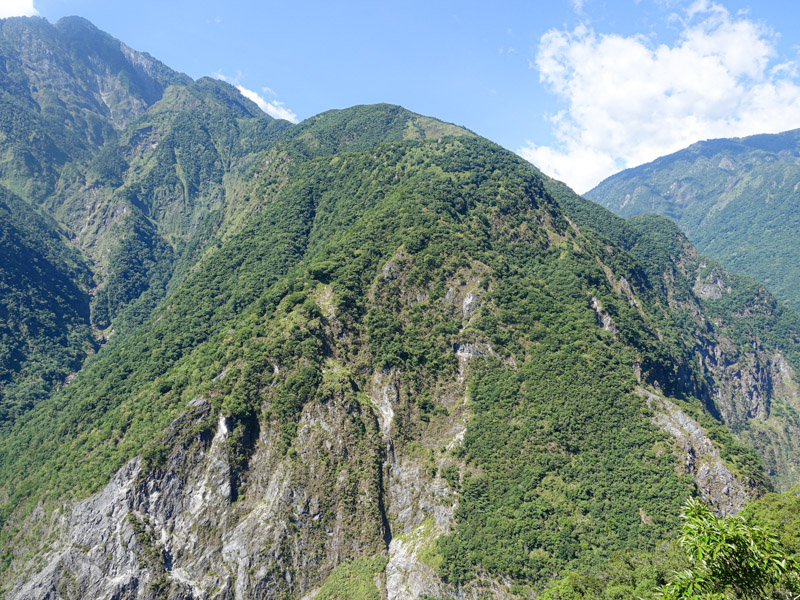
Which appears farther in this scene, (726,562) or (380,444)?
(380,444)

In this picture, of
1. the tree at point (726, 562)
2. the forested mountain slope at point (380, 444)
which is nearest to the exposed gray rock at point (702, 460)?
the forested mountain slope at point (380, 444)

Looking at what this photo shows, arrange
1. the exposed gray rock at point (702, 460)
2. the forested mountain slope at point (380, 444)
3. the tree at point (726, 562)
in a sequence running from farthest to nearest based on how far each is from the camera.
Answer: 1. the forested mountain slope at point (380, 444)
2. the exposed gray rock at point (702, 460)
3. the tree at point (726, 562)

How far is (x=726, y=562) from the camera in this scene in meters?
23.3

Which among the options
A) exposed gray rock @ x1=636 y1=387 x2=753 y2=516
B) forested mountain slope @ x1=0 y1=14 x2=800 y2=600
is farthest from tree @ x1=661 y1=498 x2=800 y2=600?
exposed gray rock @ x1=636 y1=387 x2=753 y2=516

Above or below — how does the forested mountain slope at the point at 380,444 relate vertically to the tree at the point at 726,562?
below

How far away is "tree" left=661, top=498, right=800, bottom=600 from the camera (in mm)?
22438

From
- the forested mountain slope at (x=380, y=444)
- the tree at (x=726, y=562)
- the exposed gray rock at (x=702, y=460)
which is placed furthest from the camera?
the forested mountain slope at (x=380, y=444)

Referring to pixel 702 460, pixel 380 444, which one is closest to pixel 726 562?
pixel 702 460

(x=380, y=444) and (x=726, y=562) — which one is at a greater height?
(x=726, y=562)

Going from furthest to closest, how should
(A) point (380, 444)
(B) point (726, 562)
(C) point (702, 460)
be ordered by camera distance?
(A) point (380, 444)
(C) point (702, 460)
(B) point (726, 562)

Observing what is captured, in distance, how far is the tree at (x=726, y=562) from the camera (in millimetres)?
22438

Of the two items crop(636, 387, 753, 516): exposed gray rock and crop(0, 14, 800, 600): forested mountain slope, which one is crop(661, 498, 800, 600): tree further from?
crop(636, 387, 753, 516): exposed gray rock

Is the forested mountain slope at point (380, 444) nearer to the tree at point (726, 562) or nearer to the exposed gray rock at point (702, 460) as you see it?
the exposed gray rock at point (702, 460)

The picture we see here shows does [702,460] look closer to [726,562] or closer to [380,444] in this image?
[380,444]
